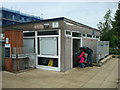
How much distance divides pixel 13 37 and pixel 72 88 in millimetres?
4988

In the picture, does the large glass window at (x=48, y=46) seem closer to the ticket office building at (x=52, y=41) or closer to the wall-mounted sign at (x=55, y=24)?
the ticket office building at (x=52, y=41)

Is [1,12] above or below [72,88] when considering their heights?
above

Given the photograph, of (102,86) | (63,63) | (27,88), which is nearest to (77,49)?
(63,63)

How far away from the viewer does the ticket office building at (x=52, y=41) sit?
8.09m

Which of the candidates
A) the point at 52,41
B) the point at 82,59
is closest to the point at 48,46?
the point at 52,41

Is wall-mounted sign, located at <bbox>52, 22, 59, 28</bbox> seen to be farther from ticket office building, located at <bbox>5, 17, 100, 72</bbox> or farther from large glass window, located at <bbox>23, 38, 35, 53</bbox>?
large glass window, located at <bbox>23, 38, 35, 53</bbox>

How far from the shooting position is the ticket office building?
809 centimetres

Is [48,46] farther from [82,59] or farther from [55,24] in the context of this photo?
[82,59]

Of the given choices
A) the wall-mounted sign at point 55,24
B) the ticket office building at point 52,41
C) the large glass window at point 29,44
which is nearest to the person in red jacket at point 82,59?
the ticket office building at point 52,41

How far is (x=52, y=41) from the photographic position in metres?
8.45

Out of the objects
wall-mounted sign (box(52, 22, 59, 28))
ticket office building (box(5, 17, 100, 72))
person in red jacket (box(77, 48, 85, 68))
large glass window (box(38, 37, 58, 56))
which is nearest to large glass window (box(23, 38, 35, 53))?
ticket office building (box(5, 17, 100, 72))

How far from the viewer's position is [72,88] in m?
5.18

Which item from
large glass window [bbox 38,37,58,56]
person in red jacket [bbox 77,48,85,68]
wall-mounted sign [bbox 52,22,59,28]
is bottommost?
person in red jacket [bbox 77,48,85,68]

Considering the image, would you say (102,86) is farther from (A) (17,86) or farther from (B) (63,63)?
(A) (17,86)
